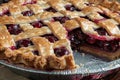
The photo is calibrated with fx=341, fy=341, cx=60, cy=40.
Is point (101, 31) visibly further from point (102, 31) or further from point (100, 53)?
point (100, 53)

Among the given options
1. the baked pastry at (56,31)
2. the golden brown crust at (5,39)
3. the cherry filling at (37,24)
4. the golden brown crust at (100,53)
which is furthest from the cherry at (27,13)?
the golden brown crust at (100,53)

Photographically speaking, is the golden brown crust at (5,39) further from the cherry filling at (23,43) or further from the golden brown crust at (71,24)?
the golden brown crust at (71,24)

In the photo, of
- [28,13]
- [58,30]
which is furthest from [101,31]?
[28,13]

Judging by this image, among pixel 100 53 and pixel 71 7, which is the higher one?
pixel 71 7

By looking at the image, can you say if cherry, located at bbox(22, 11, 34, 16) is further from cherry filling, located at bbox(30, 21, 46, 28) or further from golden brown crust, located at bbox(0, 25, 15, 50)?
golden brown crust, located at bbox(0, 25, 15, 50)

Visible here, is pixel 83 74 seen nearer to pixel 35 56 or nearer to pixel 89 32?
pixel 35 56

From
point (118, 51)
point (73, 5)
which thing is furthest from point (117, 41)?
point (73, 5)
